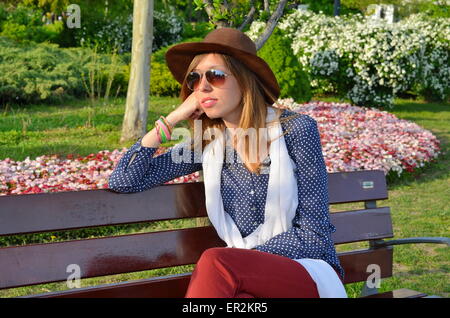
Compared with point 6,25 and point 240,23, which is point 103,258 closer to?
point 240,23

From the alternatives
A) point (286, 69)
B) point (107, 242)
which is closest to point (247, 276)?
point (107, 242)

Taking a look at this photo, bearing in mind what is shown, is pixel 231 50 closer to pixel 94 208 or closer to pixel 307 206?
pixel 307 206

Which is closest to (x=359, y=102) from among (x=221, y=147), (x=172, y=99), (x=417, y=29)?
(x=417, y=29)

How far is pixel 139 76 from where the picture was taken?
9.26 metres

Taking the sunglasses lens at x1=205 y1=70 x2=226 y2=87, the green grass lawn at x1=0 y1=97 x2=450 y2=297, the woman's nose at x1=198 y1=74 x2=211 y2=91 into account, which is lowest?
the green grass lawn at x1=0 y1=97 x2=450 y2=297

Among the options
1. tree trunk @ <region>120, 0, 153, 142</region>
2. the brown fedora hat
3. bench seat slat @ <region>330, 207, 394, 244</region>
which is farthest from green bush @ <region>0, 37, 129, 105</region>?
the brown fedora hat

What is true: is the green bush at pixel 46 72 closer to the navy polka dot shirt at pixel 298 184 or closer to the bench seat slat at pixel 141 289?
the navy polka dot shirt at pixel 298 184

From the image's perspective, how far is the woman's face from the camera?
2.91 metres

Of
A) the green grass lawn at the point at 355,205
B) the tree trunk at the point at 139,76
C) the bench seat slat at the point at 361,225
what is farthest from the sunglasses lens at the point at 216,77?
the tree trunk at the point at 139,76

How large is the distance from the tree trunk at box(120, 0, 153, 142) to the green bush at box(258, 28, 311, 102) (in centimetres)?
420

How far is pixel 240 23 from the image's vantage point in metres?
4.35

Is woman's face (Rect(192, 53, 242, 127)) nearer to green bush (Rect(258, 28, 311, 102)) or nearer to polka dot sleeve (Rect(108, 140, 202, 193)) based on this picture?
polka dot sleeve (Rect(108, 140, 202, 193))

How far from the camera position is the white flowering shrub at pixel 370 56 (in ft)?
44.7

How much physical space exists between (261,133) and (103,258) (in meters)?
0.90
